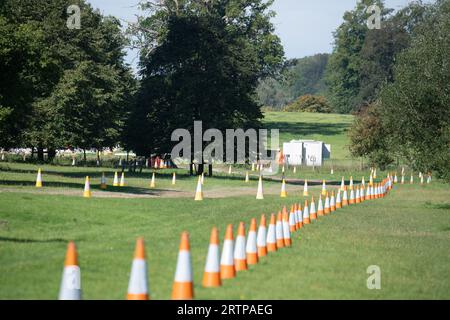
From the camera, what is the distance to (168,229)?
21.0 meters

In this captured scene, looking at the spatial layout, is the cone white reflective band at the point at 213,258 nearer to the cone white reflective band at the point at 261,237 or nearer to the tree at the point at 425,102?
the cone white reflective band at the point at 261,237

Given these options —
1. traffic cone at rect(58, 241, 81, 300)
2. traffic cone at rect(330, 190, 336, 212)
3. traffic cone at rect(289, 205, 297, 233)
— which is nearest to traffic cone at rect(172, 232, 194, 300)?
traffic cone at rect(58, 241, 81, 300)

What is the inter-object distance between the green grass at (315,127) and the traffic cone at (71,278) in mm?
90402

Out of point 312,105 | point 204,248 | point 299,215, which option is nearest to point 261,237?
point 204,248

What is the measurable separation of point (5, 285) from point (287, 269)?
4.59 m

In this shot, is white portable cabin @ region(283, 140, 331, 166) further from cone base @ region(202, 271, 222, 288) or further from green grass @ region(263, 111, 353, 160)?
cone base @ region(202, 271, 222, 288)

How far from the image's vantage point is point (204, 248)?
16688 mm

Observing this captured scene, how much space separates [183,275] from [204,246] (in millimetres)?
7001

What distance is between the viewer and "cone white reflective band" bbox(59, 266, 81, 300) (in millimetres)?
8742

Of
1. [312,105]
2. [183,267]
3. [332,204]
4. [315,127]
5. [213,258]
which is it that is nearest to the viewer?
[183,267]

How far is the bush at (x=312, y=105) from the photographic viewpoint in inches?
6649

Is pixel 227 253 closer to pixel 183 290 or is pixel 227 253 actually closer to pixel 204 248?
pixel 183 290

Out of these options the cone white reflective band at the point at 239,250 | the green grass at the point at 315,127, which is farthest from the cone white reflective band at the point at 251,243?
the green grass at the point at 315,127
